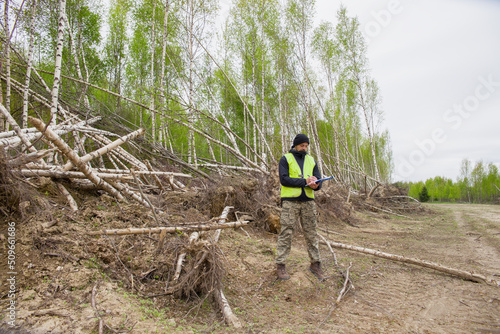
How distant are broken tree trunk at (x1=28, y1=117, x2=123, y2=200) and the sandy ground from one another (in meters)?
0.65

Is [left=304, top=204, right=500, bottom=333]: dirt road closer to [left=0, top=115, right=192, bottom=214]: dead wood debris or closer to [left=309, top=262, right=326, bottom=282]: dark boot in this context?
[left=309, top=262, right=326, bottom=282]: dark boot

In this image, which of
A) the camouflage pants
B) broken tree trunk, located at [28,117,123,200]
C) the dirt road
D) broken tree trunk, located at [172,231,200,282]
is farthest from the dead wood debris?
the dirt road

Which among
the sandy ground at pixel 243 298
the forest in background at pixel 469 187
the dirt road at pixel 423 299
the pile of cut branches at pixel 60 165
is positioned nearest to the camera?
the sandy ground at pixel 243 298

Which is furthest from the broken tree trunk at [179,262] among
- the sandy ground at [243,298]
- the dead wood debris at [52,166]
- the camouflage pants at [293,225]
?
the camouflage pants at [293,225]

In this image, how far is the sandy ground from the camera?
2.25 meters

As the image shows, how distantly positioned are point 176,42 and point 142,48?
3724 millimetres

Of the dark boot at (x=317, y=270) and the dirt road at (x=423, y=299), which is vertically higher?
the dark boot at (x=317, y=270)

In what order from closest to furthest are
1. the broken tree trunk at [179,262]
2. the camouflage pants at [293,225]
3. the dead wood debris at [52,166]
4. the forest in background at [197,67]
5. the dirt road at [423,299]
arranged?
the dirt road at [423,299] → the broken tree trunk at [179,262] → the dead wood debris at [52,166] → the camouflage pants at [293,225] → the forest in background at [197,67]

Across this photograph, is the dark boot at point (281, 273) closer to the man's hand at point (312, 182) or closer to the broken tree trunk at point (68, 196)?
the man's hand at point (312, 182)

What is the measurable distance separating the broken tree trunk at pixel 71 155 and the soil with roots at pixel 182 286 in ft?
0.65

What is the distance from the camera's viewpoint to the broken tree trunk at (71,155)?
293 cm

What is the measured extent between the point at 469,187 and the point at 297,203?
121 ft

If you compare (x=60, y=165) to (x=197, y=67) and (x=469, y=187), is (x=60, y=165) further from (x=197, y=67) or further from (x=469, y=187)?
(x=469, y=187)

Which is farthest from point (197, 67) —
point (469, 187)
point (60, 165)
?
point (469, 187)
